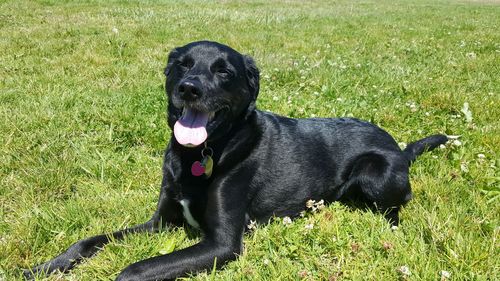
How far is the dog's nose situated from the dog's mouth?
0.12 metres

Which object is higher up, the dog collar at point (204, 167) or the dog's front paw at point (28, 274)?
the dog collar at point (204, 167)

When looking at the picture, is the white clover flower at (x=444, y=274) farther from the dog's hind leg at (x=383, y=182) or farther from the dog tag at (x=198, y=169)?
the dog tag at (x=198, y=169)

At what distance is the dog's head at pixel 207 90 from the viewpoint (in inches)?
124

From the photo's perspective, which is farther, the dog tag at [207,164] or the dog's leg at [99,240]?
the dog tag at [207,164]

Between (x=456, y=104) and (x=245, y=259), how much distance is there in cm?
416

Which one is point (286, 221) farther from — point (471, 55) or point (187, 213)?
point (471, 55)

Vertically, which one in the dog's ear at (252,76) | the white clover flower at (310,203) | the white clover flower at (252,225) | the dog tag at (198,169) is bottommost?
the white clover flower at (252,225)

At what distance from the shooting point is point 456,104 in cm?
570

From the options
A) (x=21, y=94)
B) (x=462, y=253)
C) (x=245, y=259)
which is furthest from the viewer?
(x=21, y=94)

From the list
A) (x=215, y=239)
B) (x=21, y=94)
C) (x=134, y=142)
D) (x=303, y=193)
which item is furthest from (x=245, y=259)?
(x=21, y=94)

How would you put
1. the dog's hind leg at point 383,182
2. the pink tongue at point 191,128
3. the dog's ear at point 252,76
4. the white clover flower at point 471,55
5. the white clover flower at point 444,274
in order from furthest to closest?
the white clover flower at point 471,55 < the dog's ear at point 252,76 < the dog's hind leg at point 383,182 < the pink tongue at point 191,128 < the white clover flower at point 444,274

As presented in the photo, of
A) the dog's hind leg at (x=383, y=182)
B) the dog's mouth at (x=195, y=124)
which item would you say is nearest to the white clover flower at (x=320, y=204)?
the dog's hind leg at (x=383, y=182)

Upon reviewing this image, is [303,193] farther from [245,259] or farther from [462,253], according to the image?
[462,253]

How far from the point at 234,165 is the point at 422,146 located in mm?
2154
